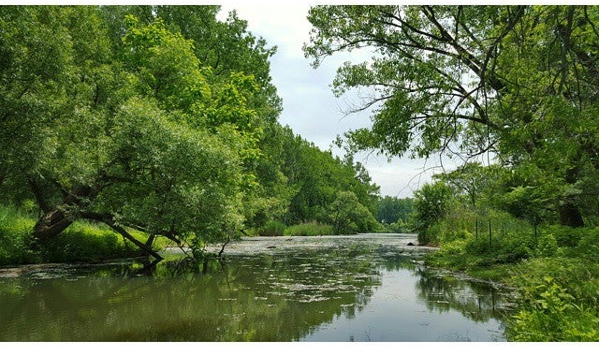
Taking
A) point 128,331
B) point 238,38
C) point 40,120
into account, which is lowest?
point 128,331

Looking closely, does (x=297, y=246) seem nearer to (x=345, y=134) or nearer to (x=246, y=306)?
(x=345, y=134)

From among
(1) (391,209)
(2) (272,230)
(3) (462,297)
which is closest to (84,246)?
(3) (462,297)

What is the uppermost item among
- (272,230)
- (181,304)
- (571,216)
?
(571,216)

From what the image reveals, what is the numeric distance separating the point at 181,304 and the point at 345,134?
27.2ft

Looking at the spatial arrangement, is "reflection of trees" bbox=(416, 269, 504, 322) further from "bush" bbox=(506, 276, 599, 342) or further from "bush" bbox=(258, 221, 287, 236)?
"bush" bbox=(258, 221, 287, 236)

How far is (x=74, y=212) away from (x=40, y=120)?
4.31 m

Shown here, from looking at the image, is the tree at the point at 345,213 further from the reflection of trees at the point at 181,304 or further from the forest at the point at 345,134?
the reflection of trees at the point at 181,304

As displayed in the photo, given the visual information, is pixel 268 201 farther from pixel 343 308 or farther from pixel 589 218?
pixel 343 308

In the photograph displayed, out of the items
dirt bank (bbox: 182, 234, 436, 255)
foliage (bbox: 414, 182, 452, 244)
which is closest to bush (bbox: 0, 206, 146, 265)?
dirt bank (bbox: 182, 234, 436, 255)

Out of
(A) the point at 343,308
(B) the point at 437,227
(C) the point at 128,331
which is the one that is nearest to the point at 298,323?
(A) the point at 343,308

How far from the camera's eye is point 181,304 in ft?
28.9

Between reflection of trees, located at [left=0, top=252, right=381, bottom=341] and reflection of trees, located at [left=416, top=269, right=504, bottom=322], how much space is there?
1.48m

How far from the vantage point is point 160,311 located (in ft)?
26.9

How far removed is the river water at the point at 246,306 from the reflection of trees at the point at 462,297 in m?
→ 0.02
